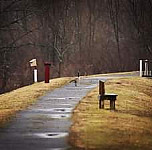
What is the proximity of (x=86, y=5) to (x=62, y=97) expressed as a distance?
1584 inches

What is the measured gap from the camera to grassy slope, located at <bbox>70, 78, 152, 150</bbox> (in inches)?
469

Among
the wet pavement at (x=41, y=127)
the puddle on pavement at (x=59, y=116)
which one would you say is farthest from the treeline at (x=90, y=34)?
the puddle on pavement at (x=59, y=116)

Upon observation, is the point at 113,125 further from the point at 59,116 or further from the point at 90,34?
the point at 90,34

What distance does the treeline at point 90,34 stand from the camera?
5888 centimetres

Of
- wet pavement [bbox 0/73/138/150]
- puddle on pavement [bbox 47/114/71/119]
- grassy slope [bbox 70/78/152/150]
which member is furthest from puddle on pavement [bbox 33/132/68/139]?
puddle on pavement [bbox 47/114/71/119]

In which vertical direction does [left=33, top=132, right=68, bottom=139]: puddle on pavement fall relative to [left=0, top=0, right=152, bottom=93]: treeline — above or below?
below

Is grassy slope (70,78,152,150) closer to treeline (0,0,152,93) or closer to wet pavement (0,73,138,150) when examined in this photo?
wet pavement (0,73,138,150)

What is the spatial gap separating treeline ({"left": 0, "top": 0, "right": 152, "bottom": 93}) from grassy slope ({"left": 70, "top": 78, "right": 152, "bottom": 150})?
3582cm

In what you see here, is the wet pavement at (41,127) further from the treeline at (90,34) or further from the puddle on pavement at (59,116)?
the treeline at (90,34)

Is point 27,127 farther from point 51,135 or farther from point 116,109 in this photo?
point 116,109

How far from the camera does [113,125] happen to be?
14.4 meters

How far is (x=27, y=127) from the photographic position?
46.2ft

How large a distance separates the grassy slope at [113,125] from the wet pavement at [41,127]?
327 millimetres

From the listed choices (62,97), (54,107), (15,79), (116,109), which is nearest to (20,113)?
(54,107)
